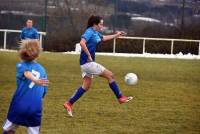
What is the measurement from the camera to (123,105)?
11.9 metres

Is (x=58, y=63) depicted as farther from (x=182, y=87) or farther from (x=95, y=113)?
(x=95, y=113)

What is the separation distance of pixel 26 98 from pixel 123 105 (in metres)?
5.72

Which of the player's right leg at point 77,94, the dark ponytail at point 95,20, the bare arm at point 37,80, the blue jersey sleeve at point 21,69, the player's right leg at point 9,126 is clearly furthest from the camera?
the dark ponytail at point 95,20

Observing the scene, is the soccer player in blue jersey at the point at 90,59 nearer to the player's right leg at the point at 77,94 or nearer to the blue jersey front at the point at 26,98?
the player's right leg at the point at 77,94

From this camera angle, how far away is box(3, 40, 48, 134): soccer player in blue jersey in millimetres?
6258

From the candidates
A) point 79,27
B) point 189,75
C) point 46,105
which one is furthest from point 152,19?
point 46,105

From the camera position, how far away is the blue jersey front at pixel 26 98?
6355mm

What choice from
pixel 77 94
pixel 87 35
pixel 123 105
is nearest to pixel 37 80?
pixel 87 35

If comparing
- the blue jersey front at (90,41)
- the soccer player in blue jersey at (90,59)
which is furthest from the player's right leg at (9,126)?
the blue jersey front at (90,41)

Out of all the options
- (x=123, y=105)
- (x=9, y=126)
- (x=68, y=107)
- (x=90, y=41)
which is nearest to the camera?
(x=9, y=126)

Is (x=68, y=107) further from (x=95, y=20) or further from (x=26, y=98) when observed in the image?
(x=26, y=98)

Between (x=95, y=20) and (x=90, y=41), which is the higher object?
(x=95, y=20)

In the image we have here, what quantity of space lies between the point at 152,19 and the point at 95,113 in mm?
25649

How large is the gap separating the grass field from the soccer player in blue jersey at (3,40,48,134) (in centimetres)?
261
